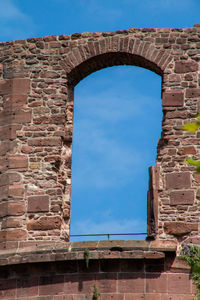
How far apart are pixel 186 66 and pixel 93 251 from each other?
4.22 metres

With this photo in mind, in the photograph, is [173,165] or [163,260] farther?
[173,165]

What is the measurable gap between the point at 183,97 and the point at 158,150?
1.16 meters

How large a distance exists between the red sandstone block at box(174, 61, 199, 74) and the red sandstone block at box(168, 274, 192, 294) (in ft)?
13.5

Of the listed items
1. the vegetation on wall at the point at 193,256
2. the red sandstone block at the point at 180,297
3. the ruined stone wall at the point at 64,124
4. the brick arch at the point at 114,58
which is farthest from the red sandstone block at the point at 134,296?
the brick arch at the point at 114,58

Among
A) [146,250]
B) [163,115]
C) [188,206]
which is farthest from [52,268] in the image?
[163,115]

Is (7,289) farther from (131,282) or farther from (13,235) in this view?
(131,282)

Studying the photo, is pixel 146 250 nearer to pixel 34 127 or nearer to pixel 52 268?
pixel 52 268

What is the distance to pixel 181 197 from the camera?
13.6 meters

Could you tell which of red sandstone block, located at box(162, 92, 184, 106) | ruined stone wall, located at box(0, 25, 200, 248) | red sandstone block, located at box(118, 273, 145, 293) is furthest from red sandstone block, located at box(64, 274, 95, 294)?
red sandstone block, located at box(162, 92, 184, 106)

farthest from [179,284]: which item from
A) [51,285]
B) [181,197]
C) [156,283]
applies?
[51,285]

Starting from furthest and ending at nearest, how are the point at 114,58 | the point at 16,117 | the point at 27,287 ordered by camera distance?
the point at 114,58 → the point at 16,117 → the point at 27,287

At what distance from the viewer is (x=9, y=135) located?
14523 millimetres

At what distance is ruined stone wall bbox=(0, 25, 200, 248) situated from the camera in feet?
44.8

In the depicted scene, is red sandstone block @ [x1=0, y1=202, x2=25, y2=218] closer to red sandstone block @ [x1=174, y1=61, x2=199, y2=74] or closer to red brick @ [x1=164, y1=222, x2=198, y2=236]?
red brick @ [x1=164, y1=222, x2=198, y2=236]
